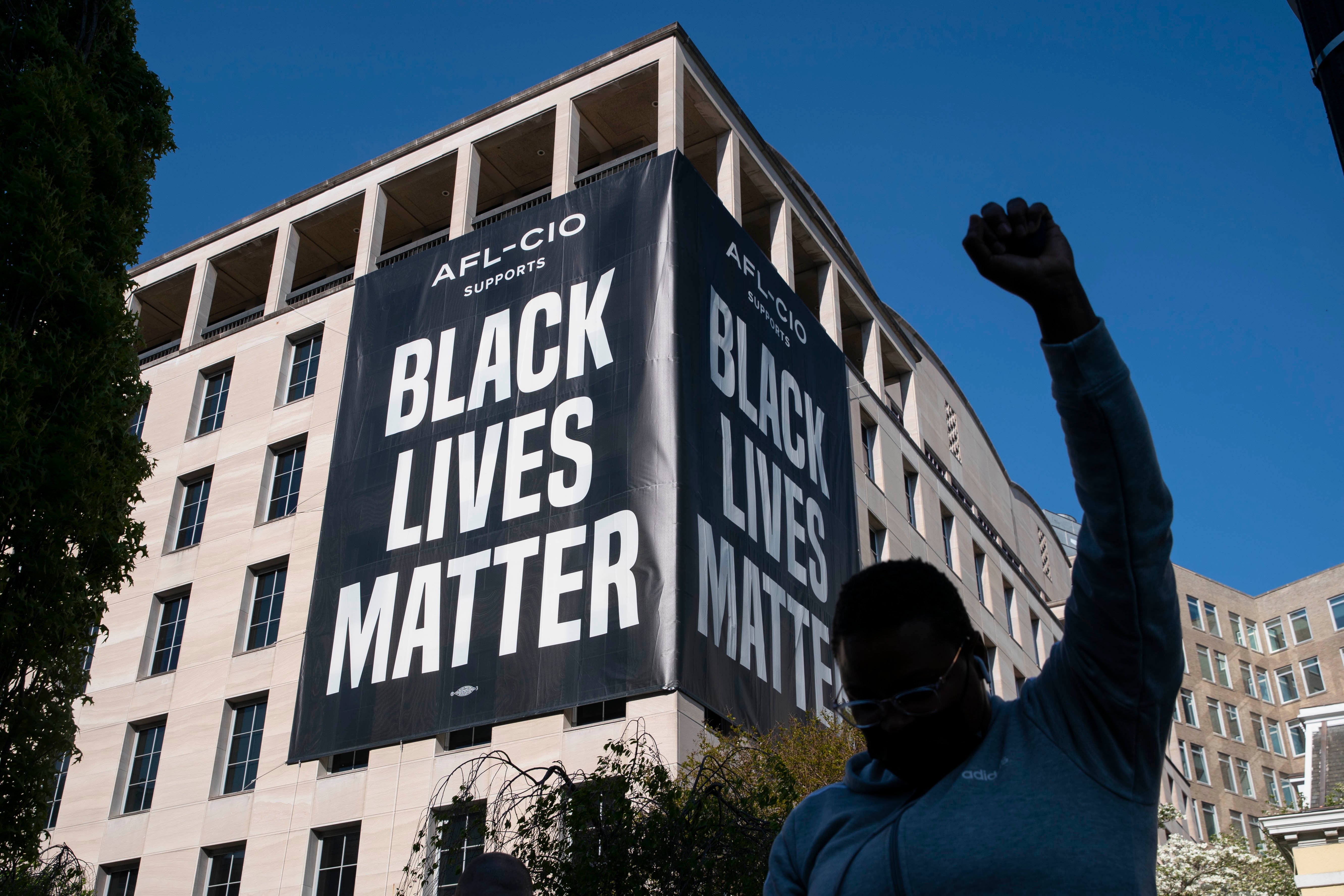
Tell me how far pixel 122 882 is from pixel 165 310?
67.0 ft

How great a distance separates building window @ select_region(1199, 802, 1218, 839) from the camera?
218 ft

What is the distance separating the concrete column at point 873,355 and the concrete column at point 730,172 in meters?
8.27

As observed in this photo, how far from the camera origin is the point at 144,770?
29.3 m

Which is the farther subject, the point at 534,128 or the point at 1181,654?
the point at 534,128

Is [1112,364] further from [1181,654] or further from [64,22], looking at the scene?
[64,22]

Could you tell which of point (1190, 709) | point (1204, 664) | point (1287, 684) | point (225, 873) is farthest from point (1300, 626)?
point (225, 873)

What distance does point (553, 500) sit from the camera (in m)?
24.5

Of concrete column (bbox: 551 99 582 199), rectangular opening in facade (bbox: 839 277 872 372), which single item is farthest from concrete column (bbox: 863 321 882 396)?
concrete column (bbox: 551 99 582 199)

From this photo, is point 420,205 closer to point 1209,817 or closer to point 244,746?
point 244,746

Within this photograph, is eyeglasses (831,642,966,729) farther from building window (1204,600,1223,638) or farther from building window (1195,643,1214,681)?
building window (1204,600,1223,638)

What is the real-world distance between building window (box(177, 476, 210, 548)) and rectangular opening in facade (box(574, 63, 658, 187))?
44.4 feet

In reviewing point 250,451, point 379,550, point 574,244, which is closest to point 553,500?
point 379,550

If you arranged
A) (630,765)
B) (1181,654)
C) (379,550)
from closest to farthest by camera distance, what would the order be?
(1181,654), (630,765), (379,550)

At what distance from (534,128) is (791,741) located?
21401 millimetres
